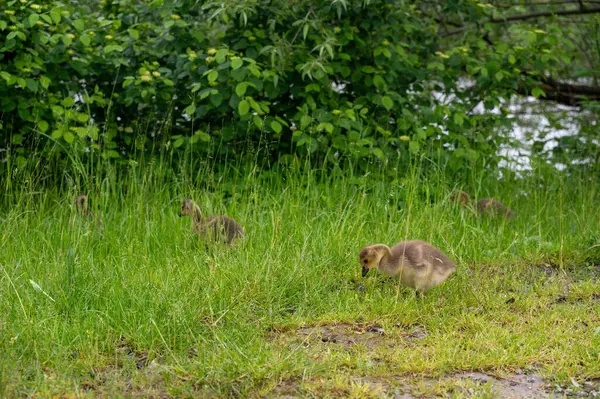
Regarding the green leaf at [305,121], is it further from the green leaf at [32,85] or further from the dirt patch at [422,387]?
the dirt patch at [422,387]

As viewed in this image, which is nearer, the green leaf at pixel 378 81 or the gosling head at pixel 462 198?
the gosling head at pixel 462 198

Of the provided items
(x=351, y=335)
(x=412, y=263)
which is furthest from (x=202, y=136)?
(x=351, y=335)

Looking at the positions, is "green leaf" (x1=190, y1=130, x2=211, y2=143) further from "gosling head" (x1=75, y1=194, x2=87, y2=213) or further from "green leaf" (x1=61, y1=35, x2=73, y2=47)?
"green leaf" (x1=61, y1=35, x2=73, y2=47)

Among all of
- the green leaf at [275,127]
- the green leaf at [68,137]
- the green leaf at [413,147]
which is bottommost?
the green leaf at [68,137]

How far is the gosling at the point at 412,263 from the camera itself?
237 inches

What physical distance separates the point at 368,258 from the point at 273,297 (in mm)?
794

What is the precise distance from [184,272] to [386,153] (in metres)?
3.49

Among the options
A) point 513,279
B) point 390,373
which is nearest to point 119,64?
point 513,279

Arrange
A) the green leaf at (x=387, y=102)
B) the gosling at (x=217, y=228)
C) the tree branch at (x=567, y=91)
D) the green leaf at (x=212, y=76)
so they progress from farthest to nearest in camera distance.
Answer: the tree branch at (x=567, y=91) → the green leaf at (x=387, y=102) → the green leaf at (x=212, y=76) → the gosling at (x=217, y=228)

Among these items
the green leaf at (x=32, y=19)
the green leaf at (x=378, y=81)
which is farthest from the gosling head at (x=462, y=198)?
the green leaf at (x=32, y=19)

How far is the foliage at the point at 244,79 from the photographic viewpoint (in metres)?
8.55

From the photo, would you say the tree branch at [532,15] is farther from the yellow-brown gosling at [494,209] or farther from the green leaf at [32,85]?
the green leaf at [32,85]

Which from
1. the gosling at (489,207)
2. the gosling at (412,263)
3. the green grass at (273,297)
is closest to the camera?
the green grass at (273,297)

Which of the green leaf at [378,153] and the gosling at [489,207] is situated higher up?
the green leaf at [378,153]
